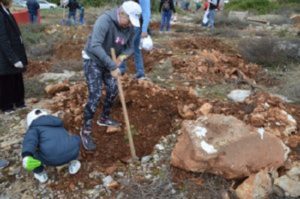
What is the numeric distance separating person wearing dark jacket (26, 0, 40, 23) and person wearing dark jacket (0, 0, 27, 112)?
9.58m

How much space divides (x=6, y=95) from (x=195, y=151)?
2.86 metres

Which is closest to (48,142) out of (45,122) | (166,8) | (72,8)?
(45,122)

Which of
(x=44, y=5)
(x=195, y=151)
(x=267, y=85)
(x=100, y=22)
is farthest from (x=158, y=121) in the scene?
(x=44, y=5)

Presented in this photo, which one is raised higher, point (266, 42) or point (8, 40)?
point (8, 40)

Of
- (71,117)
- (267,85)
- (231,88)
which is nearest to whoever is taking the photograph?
(71,117)

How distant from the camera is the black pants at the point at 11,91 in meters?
5.07

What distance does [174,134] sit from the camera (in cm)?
426

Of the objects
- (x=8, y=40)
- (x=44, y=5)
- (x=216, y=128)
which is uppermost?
(x=8, y=40)

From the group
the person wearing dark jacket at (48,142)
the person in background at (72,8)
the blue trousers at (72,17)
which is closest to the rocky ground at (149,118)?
the person wearing dark jacket at (48,142)

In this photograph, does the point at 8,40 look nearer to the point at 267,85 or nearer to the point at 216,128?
the point at 216,128

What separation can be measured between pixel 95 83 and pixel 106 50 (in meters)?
0.34

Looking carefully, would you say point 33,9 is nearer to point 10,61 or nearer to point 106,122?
point 10,61

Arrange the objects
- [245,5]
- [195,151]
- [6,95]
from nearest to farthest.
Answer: [195,151], [6,95], [245,5]

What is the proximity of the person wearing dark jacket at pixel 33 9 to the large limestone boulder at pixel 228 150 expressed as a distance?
38.5 feet
